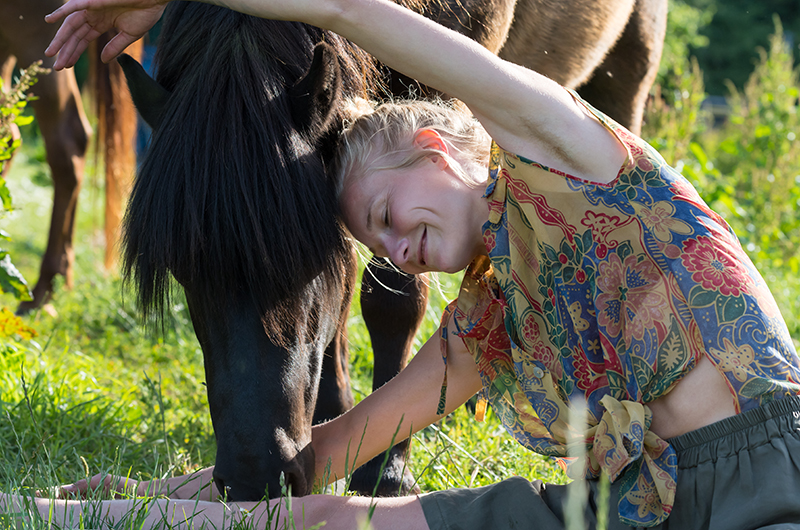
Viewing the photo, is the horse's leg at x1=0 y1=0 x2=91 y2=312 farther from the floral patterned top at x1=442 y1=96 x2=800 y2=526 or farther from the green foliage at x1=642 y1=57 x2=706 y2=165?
the green foliage at x1=642 y1=57 x2=706 y2=165

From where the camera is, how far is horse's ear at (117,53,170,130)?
66.5 inches

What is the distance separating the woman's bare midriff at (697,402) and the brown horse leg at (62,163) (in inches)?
145

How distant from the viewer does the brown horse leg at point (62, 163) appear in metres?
4.11

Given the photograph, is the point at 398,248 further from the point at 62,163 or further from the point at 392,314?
the point at 62,163

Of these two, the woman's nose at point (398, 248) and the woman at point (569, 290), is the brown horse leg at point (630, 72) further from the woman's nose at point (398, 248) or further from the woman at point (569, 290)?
the woman's nose at point (398, 248)

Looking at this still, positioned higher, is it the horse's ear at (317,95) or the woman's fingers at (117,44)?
the horse's ear at (317,95)

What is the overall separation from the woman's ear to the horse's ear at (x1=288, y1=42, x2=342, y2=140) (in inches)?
8.3

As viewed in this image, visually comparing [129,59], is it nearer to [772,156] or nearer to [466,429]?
[466,429]

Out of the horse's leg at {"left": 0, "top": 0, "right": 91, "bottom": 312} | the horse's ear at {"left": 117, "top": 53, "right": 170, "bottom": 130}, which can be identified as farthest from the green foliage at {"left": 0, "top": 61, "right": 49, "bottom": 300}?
the horse's leg at {"left": 0, "top": 0, "right": 91, "bottom": 312}

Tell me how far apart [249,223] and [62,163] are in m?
3.27

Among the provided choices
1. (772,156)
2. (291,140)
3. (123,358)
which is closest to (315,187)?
(291,140)

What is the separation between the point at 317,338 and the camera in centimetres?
162

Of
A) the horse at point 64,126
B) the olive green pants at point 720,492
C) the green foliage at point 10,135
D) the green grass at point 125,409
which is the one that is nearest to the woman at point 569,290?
the olive green pants at point 720,492

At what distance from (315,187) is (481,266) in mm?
487
